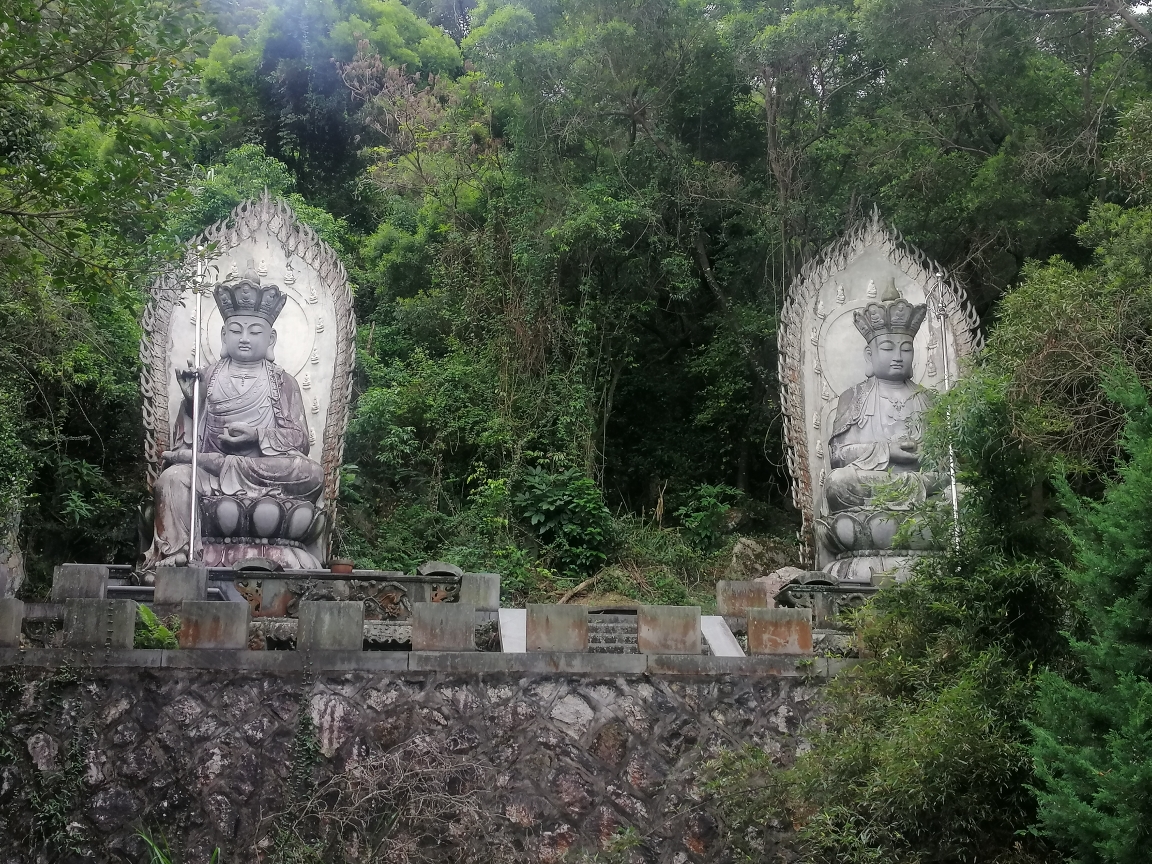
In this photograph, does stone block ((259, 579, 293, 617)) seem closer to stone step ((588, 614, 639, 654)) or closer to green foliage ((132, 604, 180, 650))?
green foliage ((132, 604, 180, 650))

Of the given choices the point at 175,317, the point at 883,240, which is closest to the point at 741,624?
the point at 883,240

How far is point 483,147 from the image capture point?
701 inches

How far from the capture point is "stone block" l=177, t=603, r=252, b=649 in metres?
7.84

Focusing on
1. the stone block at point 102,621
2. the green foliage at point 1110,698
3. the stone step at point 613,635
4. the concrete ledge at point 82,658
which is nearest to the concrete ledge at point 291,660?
the concrete ledge at point 82,658

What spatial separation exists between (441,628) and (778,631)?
218 centimetres

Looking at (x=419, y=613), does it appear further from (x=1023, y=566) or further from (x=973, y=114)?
(x=973, y=114)

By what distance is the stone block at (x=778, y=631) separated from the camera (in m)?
8.21

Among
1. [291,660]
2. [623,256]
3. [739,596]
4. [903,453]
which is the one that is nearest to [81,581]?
[291,660]

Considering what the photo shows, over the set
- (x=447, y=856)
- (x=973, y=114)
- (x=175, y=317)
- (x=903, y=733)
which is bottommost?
(x=447, y=856)

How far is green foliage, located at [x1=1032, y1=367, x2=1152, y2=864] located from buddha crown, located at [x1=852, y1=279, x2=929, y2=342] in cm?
610

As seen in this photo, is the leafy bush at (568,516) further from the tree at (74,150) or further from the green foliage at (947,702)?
the green foliage at (947,702)

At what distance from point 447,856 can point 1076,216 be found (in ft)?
34.3

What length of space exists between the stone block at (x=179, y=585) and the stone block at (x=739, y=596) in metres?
3.56

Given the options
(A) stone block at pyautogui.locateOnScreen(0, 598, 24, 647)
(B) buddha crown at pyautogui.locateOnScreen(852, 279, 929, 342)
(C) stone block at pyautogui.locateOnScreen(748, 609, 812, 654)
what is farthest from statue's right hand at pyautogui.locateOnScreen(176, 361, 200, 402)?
(B) buddha crown at pyautogui.locateOnScreen(852, 279, 929, 342)
